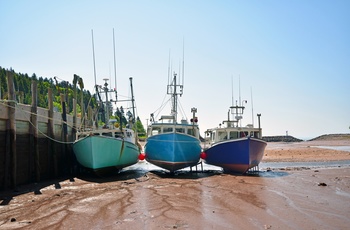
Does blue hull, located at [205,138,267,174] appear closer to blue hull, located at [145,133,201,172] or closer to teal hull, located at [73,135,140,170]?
blue hull, located at [145,133,201,172]

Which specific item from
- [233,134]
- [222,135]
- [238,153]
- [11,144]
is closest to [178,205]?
[11,144]

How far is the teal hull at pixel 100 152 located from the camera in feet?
57.2

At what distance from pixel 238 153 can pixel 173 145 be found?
13.2 feet

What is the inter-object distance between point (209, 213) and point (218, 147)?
433 inches

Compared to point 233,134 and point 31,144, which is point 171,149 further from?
point 31,144

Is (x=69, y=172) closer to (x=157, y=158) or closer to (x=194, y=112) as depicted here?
(x=157, y=158)

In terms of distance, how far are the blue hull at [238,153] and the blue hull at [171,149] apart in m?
1.70

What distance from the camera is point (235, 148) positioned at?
763 inches

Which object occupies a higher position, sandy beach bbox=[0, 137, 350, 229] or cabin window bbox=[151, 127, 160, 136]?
cabin window bbox=[151, 127, 160, 136]

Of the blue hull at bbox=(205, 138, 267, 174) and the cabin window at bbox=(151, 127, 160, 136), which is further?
the cabin window at bbox=(151, 127, 160, 136)

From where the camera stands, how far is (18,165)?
46.5ft

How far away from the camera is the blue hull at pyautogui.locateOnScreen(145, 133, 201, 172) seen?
18891mm

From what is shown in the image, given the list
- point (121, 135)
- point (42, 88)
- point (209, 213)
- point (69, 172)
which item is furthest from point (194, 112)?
point (42, 88)

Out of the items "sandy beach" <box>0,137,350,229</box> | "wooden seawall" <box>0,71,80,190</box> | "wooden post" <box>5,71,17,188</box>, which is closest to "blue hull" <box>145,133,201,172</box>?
"sandy beach" <box>0,137,350,229</box>
